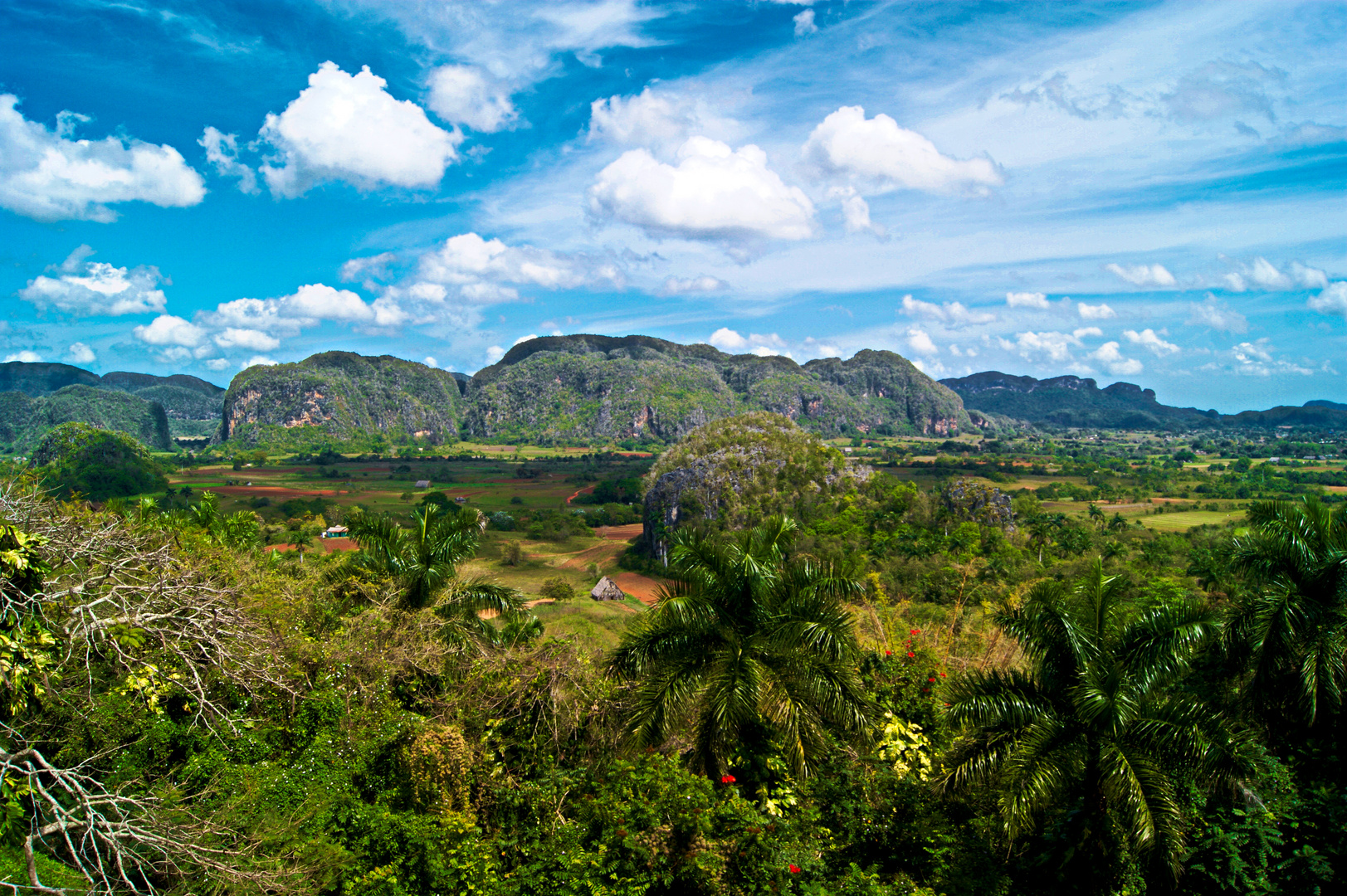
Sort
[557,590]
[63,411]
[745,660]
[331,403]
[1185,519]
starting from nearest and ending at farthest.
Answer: [745,660] < [557,590] < [1185,519] < [63,411] < [331,403]

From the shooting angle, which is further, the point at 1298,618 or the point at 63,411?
the point at 63,411

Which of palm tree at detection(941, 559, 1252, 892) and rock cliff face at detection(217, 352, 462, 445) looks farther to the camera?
rock cliff face at detection(217, 352, 462, 445)

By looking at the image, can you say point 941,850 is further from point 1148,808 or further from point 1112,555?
point 1112,555

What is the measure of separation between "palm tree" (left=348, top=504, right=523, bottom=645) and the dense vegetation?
0.76 ft

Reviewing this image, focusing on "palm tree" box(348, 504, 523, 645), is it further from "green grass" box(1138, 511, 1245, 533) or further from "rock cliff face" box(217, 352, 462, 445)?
"rock cliff face" box(217, 352, 462, 445)

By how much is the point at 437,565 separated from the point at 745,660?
806cm

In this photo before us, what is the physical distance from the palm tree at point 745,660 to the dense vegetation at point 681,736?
4 cm

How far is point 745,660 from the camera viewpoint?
951 centimetres

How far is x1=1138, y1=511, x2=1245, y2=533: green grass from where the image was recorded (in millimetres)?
53566

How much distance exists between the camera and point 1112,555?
3828 centimetres

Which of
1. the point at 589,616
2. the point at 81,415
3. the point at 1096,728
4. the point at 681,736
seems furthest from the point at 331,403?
the point at 1096,728

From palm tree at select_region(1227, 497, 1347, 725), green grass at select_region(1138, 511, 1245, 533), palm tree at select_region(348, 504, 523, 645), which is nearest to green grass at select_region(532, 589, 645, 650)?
palm tree at select_region(348, 504, 523, 645)

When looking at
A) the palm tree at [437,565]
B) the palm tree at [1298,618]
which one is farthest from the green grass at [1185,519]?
the palm tree at [437,565]

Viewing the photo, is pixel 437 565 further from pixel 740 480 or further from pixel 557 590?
pixel 740 480
